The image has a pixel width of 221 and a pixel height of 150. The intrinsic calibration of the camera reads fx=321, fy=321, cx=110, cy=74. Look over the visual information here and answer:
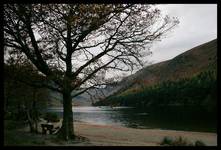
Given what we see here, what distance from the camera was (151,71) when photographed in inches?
870

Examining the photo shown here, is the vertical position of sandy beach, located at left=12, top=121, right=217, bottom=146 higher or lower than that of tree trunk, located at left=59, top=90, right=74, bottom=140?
lower

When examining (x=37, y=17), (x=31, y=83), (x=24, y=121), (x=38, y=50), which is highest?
(x=37, y=17)

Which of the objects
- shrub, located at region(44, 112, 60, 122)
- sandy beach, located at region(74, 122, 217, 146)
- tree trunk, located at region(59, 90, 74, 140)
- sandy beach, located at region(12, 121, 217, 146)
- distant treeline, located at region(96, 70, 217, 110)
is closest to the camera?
sandy beach, located at region(12, 121, 217, 146)

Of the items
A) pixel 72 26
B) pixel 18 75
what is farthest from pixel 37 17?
pixel 18 75

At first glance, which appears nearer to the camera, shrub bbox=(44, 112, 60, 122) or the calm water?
the calm water

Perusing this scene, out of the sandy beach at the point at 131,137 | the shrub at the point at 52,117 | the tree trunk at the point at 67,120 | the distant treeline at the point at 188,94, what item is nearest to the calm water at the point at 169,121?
the sandy beach at the point at 131,137

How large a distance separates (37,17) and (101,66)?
19.5 feet

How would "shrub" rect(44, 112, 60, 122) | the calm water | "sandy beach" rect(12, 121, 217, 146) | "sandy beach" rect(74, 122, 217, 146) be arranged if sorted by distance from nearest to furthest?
"sandy beach" rect(12, 121, 217, 146) < "sandy beach" rect(74, 122, 217, 146) < the calm water < "shrub" rect(44, 112, 60, 122)

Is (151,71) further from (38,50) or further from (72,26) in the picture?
(38,50)

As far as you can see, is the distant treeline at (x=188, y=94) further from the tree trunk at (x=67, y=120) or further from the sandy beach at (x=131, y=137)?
the tree trunk at (x=67, y=120)

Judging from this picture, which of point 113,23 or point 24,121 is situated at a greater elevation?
point 113,23

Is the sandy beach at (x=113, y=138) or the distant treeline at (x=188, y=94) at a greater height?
the distant treeline at (x=188, y=94)

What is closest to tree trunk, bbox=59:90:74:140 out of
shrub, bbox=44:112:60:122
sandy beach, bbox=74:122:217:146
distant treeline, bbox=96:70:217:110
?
A: sandy beach, bbox=74:122:217:146

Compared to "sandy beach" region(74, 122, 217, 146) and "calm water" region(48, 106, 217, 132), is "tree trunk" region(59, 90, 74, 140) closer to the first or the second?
"sandy beach" region(74, 122, 217, 146)
